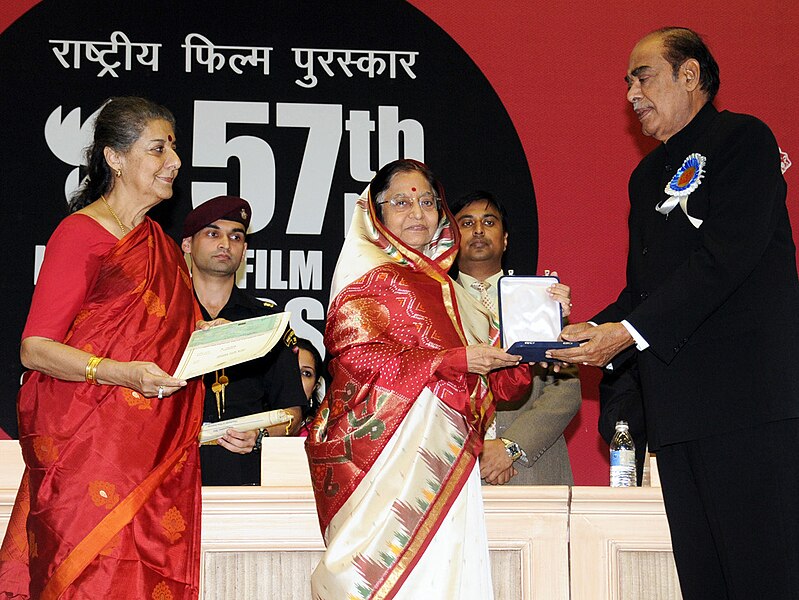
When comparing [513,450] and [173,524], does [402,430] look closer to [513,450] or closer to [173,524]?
[173,524]

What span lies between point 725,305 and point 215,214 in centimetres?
191

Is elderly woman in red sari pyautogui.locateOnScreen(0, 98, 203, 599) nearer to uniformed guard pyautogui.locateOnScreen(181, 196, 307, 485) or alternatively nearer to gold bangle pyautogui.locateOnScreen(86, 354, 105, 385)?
gold bangle pyautogui.locateOnScreen(86, 354, 105, 385)

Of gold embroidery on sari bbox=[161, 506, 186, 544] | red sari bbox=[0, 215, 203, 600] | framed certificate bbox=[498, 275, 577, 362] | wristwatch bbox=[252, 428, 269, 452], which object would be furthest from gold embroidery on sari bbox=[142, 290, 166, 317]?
framed certificate bbox=[498, 275, 577, 362]

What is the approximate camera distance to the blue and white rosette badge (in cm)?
240

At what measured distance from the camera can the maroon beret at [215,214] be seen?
3.60 metres

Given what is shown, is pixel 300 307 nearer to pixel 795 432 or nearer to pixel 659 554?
pixel 659 554

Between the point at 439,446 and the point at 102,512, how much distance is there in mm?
805

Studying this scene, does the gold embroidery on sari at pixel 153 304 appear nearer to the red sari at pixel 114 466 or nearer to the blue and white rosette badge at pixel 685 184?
the red sari at pixel 114 466

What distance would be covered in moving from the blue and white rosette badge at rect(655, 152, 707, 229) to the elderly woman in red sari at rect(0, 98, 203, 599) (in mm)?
1205

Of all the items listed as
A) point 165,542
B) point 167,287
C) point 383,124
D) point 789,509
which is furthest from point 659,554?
point 383,124

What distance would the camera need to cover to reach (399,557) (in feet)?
8.02

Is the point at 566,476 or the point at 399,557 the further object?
the point at 566,476

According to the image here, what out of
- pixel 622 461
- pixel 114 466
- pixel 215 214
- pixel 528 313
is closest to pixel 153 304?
pixel 114 466

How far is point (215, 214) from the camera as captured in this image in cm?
360
